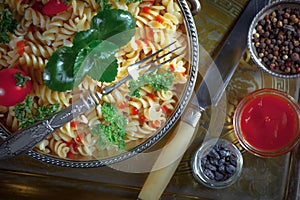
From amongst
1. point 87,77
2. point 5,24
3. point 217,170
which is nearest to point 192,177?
point 217,170

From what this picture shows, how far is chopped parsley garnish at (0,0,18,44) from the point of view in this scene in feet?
6.70

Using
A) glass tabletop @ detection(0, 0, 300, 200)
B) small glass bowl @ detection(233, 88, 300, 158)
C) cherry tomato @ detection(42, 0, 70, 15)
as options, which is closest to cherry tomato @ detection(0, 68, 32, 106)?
cherry tomato @ detection(42, 0, 70, 15)

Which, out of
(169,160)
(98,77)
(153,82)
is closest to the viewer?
(98,77)

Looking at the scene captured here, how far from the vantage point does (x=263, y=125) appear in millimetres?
2311

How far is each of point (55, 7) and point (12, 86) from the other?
351mm

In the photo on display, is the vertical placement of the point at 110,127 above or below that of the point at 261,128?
above

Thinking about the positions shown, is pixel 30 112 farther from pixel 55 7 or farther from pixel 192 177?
pixel 192 177

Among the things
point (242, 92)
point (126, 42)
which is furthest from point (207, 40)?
point (126, 42)

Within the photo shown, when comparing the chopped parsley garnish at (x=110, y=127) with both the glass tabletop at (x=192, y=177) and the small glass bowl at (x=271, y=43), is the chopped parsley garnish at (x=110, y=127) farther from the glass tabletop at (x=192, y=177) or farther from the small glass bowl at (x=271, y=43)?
the small glass bowl at (x=271, y=43)

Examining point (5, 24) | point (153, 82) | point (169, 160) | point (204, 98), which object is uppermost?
point (5, 24)

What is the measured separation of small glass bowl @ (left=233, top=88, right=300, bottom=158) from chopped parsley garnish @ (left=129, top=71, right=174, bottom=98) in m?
0.39

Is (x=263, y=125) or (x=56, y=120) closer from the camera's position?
(x=56, y=120)

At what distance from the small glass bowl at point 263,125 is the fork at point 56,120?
1.32ft

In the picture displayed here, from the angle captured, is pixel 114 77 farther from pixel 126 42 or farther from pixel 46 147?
pixel 46 147
